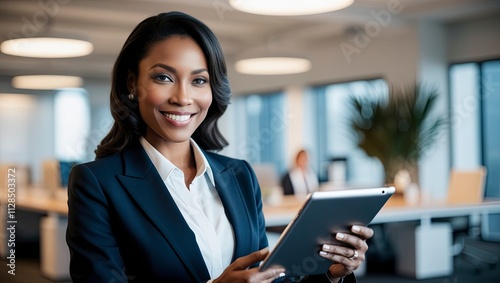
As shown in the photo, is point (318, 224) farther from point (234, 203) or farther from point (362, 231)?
point (234, 203)

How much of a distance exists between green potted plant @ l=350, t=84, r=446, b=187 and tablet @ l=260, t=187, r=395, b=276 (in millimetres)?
7037

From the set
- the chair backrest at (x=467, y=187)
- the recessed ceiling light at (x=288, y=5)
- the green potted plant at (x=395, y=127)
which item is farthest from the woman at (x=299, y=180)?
the recessed ceiling light at (x=288, y=5)

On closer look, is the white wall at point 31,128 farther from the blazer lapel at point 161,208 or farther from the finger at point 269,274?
the finger at point 269,274

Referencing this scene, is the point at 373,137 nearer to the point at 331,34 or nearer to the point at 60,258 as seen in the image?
the point at 331,34

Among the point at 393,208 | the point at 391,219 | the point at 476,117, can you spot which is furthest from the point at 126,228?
the point at 476,117

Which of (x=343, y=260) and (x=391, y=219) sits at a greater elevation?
(x=343, y=260)

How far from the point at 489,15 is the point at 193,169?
27.4ft

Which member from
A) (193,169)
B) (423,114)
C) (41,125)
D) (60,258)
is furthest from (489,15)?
(41,125)

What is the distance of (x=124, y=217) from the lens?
1.44 metres

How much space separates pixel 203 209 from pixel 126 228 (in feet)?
0.74

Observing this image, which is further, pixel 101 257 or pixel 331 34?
pixel 331 34

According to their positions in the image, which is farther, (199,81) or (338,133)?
(338,133)

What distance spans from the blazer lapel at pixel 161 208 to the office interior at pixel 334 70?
206 inches

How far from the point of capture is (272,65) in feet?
31.1
